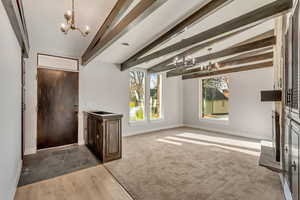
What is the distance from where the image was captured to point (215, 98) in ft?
21.6

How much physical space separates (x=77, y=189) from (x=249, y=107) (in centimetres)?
594

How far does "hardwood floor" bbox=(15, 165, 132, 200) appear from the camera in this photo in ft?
6.77

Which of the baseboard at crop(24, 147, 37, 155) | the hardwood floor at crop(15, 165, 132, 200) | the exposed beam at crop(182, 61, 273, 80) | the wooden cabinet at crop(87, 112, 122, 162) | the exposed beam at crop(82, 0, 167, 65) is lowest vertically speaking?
the hardwood floor at crop(15, 165, 132, 200)

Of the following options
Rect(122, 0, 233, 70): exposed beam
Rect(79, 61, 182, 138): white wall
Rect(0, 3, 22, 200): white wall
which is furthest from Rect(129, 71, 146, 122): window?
Rect(0, 3, 22, 200): white wall

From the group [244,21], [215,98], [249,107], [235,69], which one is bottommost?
[249,107]

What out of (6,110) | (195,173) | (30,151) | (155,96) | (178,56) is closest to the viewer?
(6,110)

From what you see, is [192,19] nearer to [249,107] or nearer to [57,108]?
[57,108]

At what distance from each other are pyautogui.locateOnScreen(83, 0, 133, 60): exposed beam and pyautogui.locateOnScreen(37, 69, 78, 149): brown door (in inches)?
55.7

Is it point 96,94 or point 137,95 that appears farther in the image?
point 137,95

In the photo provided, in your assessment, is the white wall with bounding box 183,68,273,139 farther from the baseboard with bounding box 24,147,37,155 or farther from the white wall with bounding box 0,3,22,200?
the white wall with bounding box 0,3,22,200

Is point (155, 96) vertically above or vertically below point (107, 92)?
below

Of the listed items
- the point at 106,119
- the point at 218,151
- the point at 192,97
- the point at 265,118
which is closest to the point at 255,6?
the point at 218,151

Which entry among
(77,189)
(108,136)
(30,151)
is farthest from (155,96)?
(77,189)

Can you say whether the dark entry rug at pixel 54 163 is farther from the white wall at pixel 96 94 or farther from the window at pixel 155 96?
the window at pixel 155 96
